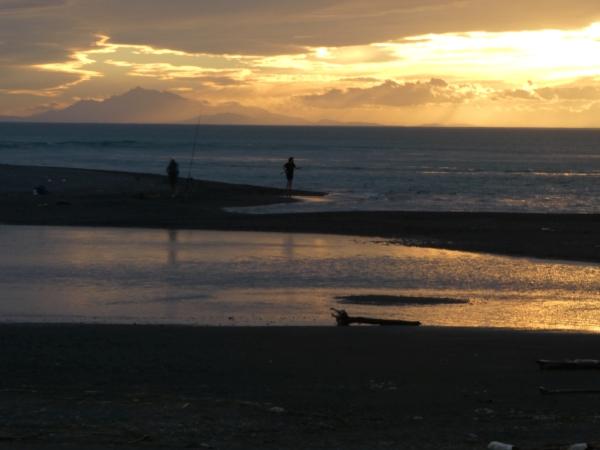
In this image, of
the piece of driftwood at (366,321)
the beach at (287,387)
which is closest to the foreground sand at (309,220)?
the piece of driftwood at (366,321)

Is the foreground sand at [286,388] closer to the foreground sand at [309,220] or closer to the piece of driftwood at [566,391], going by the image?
the piece of driftwood at [566,391]

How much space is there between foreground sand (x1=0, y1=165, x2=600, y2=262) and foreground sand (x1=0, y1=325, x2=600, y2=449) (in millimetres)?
12114

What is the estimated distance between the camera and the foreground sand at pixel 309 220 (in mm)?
26344

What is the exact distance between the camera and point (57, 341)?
12.4 meters

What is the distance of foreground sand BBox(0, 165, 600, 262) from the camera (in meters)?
26.3

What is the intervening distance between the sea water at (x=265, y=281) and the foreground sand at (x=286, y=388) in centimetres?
174

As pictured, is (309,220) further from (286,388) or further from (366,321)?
(286,388)

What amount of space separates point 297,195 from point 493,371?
33.2 m

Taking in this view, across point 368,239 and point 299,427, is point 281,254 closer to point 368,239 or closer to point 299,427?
point 368,239

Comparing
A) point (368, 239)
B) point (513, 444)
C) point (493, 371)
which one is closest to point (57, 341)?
point (493, 371)

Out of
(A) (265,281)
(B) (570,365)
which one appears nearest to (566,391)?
(B) (570,365)

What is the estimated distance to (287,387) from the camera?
10438 millimetres

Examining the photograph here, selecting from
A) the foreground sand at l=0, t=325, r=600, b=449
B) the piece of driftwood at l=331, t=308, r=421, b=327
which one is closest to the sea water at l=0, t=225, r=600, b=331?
the piece of driftwood at l=331, t=308, r=421, b=327

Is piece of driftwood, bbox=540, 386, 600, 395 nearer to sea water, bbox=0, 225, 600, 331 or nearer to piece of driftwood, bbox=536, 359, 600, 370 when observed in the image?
piece of driftwood, bbox=536, 359, 600, 370
